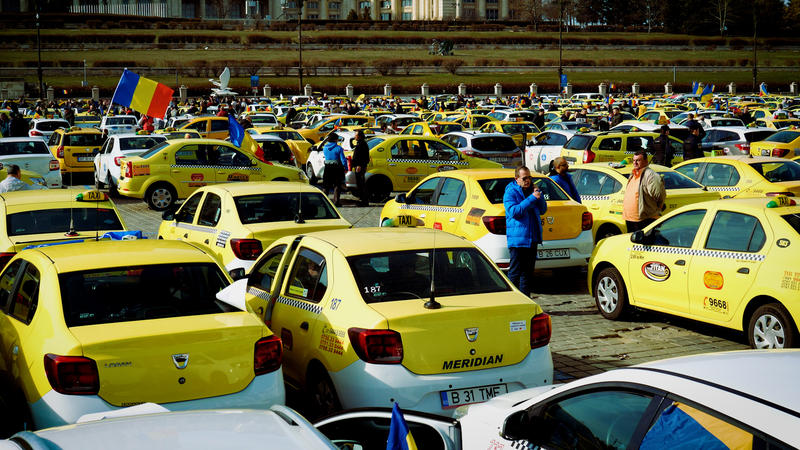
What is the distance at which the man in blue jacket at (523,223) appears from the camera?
10.2 meters

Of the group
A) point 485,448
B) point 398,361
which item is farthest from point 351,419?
point 398,361

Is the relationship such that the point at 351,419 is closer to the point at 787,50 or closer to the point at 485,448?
the point at 485,448

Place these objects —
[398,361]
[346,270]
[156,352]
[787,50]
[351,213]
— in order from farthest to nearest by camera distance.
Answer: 1. [787,50]
2. [351,213]
3. [346,270]
4. [398,361]
5. [156,352]

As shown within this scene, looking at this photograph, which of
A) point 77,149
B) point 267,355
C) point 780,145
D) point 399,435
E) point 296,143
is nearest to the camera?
point 399,435

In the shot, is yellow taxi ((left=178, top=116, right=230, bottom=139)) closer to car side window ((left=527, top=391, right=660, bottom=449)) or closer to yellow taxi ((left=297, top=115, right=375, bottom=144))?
yellow taxi ((left=297, top=115, right=375, bottom=144))

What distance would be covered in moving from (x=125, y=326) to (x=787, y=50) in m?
130

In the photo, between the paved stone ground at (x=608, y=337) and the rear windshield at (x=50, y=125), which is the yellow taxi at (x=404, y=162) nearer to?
the paved stone ground at (x=608, y=337)

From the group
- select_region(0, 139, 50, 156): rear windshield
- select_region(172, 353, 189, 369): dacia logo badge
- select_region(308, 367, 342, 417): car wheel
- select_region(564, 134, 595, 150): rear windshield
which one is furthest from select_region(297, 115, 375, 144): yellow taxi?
select_region(172, 353, 189, 369): dacia logo badge

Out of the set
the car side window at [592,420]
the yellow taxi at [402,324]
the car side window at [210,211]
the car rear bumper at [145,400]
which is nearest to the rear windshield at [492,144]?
the car side window at [210,211]

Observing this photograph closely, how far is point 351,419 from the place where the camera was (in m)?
4.80

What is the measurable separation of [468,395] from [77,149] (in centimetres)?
2284

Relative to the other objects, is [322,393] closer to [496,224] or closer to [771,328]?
[771,328]

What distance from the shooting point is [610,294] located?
1026cm

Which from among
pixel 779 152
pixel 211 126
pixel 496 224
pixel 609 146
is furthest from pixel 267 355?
pixel 211 126
